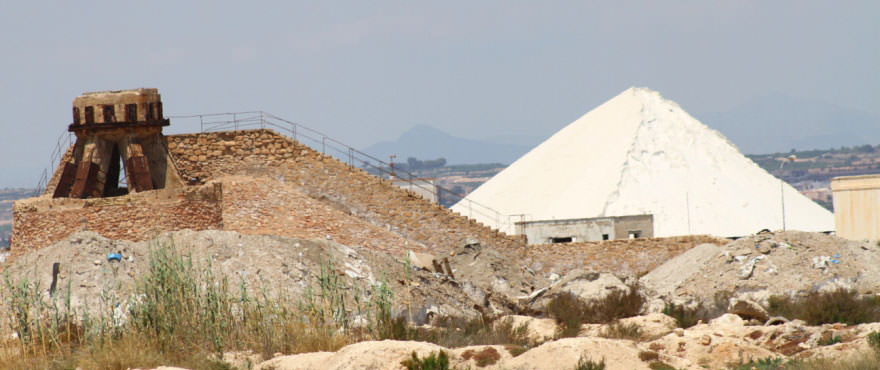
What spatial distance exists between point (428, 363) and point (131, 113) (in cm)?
2023

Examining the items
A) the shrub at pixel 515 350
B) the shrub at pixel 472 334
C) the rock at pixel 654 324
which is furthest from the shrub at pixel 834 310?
the shrub at pixel 515 350

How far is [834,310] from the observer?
76.5 feet

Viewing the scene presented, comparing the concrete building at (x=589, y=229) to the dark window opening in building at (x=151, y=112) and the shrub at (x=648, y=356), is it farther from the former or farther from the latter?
the shrub at (x=648, y=356)

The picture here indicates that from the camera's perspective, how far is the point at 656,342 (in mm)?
19125

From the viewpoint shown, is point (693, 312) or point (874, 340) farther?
point (693, 312)

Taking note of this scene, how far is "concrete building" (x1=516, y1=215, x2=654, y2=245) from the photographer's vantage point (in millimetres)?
41281

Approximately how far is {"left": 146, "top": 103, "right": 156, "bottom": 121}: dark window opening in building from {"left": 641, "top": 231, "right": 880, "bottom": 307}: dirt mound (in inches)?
600

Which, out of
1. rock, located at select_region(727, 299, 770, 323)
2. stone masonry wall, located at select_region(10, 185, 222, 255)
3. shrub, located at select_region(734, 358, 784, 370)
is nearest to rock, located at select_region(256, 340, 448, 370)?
shrub, located at select_region(734, 358, 784, 370)

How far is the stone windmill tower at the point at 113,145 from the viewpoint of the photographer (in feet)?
107

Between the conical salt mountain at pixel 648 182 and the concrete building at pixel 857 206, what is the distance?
4955mm

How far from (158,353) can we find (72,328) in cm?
328

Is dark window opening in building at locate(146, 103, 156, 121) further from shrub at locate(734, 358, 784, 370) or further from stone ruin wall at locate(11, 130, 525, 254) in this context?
shrub at locate(734, 358, 784, 370)

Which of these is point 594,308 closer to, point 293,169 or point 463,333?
point 463,333

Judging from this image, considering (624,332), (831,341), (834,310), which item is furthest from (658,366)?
(834,310)
